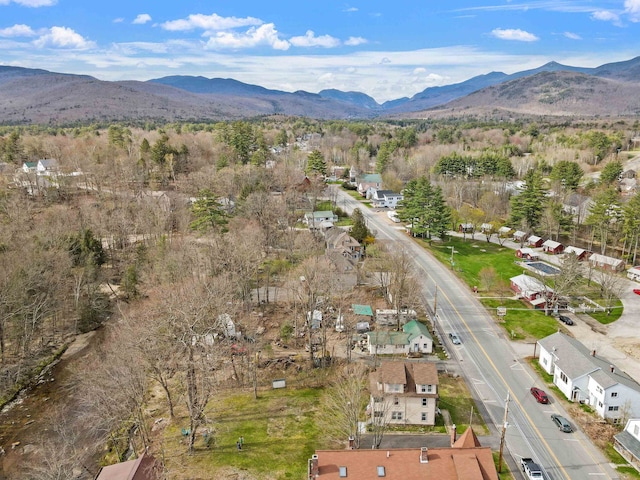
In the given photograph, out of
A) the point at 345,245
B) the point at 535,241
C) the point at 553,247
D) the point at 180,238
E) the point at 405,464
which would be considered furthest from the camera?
the point at 535,241

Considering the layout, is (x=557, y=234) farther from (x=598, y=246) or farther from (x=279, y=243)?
(x=279, y=243)

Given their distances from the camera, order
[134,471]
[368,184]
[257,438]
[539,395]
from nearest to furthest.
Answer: [134,471], [257,438], [539,395], [368,184]

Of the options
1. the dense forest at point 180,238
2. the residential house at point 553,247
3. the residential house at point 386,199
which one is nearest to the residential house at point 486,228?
the dense forest at point 180,238

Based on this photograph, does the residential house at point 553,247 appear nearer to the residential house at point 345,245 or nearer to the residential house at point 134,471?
the residential house at point 345,245

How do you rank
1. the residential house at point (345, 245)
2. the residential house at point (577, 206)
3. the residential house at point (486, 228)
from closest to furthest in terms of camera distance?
the residential house at point (345, 245) < the residential house at point (486, 228) < the residential house at point (577, 206)

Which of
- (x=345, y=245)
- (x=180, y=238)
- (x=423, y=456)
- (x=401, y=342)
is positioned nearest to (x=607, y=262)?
(x=345, y=245)

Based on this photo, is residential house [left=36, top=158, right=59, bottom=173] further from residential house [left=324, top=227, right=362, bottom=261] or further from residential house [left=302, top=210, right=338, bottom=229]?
residential house [left=324, top=227, right=362, bottom=261]

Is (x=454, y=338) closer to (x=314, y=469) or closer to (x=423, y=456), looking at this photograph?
(x=423, y=456)
